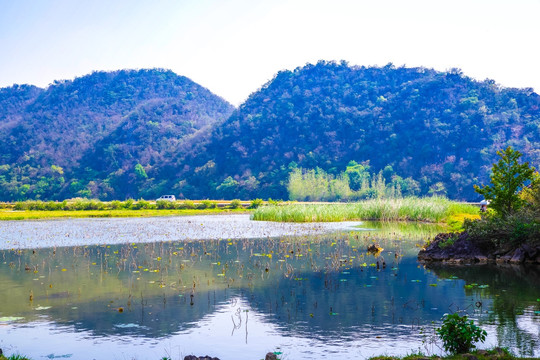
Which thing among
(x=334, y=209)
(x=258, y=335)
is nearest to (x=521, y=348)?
(x=258, y=335)

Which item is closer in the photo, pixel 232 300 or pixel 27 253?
pixel 232 300

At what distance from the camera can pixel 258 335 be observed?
11352 mm

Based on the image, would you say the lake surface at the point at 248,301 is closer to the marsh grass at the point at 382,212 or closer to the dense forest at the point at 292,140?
the marsh grass at the point at 382,212

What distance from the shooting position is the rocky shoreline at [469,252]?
20109 mm

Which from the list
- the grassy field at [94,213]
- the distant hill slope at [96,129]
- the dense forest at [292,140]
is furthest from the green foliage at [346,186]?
the distant hill slope at [96,129]

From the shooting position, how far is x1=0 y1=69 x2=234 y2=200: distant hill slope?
340ft

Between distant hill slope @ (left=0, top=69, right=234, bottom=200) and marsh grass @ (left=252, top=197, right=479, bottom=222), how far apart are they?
6375 cm

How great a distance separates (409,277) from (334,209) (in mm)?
26173

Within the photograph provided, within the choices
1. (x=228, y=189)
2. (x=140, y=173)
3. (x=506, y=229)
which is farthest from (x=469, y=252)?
(x=140, y=173)

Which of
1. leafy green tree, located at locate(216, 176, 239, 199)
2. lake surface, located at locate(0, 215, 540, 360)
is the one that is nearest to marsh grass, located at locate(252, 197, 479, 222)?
lake surface, located at locate(0, 215, 540, 360)

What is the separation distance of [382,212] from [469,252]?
2067 centimetres

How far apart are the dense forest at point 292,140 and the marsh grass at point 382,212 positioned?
106ft

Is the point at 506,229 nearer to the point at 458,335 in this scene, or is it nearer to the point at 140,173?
the point at 458,335

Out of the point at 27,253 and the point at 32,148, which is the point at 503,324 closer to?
the point at 27,253
